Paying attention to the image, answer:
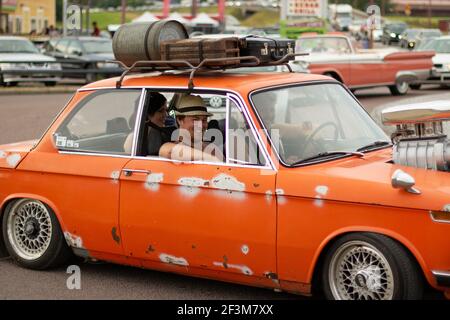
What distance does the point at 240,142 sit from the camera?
5.64 meters

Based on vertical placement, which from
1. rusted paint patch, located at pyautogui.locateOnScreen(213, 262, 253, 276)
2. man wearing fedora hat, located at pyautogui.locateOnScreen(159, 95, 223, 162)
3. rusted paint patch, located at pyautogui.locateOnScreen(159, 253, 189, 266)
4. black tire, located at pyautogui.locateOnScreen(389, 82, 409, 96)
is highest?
man wearing fedora hat, located at pyautogui.locateOnScreen(159, 95, 223, 162)

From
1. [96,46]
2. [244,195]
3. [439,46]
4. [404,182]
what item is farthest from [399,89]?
[404,182]

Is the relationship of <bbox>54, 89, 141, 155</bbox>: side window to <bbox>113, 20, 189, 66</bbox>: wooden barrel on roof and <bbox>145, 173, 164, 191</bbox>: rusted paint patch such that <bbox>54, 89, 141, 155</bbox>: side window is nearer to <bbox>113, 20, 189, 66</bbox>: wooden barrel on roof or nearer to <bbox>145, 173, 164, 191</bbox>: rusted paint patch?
<bbox>113, 20, 189, 66</bbox>: wooden barrel on roof

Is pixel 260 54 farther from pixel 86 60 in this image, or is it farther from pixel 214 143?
pixel 86 60

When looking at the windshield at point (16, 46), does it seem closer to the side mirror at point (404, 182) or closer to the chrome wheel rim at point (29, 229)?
the chrome wheel rim at point (29, 229)

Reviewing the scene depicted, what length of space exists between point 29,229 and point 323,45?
17.6 metres

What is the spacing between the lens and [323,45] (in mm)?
23266

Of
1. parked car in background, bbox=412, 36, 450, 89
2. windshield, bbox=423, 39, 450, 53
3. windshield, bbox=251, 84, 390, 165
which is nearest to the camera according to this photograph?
windshield, bbox=251, 84, 390, 165

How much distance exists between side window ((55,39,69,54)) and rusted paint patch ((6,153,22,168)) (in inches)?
931

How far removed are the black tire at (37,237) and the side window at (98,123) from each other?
20.5 inches

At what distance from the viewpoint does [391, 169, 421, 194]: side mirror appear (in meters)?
4.82

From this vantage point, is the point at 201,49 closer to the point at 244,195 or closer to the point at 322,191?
the point at 244,195

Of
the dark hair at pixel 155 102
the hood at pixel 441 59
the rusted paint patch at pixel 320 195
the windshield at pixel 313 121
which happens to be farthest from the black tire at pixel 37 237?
the hood at pixel 441 59

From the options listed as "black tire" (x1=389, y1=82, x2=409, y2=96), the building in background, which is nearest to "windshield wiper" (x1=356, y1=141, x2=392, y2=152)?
"black tire" (x1=389, y1=82, x2=409, y2=96)
